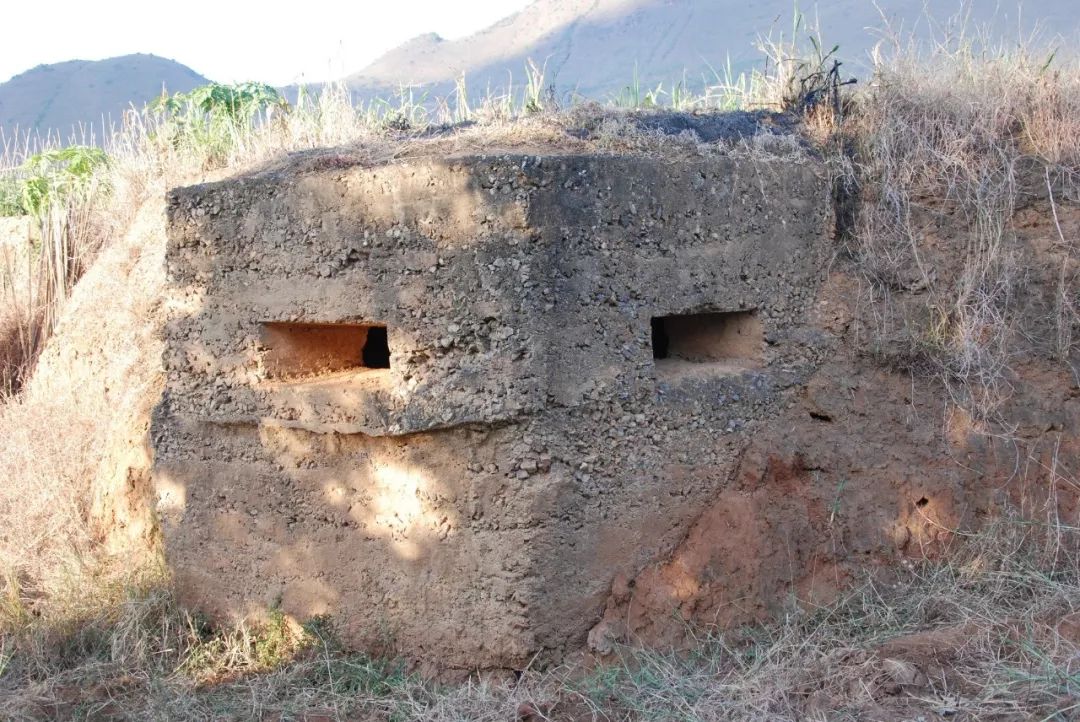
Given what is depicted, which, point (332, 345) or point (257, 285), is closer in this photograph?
point (257, 285)

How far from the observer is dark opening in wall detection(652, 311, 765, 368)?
4316mm

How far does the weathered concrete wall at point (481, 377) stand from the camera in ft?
12.3

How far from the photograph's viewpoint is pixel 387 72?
A: 3200cm

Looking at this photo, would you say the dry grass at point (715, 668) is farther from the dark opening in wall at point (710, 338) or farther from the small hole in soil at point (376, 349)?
the small hole in soil at point (376, 349)

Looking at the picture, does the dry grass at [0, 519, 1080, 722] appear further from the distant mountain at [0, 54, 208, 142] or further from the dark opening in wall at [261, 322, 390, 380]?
the distant mountain at [0, 54, 208, 142]

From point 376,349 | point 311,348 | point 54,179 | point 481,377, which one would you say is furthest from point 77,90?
point 481,377

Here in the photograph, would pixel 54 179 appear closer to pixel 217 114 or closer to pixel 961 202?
pixel 217 114

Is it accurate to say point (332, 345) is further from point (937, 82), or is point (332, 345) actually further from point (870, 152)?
point (937, 82)

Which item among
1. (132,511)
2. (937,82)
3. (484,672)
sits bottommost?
(484,672)

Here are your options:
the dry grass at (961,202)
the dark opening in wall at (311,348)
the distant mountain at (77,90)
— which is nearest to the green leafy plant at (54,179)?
the dark opening in wall at (311,348)

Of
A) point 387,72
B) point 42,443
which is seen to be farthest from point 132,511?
point 387,72

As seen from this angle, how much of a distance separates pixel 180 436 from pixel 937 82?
4.15 m

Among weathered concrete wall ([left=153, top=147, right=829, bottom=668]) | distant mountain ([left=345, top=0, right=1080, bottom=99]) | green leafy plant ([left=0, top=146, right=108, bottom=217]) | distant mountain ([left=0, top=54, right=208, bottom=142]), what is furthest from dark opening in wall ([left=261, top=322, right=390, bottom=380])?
distant mountain ([left=0, top=54, right=208, bottom=142])

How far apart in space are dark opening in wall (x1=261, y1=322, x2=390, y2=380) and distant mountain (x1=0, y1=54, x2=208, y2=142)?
27.2 m
